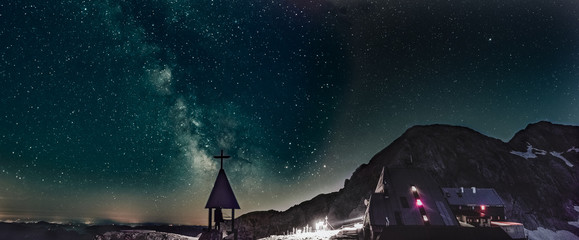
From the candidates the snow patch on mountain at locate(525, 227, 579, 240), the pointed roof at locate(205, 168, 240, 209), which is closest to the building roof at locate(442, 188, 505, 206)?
the snow patch on mountain at locate(525, 227, 579, 240)

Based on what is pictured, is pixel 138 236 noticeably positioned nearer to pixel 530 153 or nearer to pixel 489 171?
pixel 489 171

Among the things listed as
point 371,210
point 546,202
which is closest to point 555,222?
point 546,202

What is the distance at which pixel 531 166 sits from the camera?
427 ft

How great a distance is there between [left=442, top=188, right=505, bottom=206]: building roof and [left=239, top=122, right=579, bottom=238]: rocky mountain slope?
1272 inches

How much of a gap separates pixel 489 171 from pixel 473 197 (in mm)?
67642

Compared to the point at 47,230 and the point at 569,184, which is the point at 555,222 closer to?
the point at 569,184

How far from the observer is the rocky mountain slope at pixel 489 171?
360 ft

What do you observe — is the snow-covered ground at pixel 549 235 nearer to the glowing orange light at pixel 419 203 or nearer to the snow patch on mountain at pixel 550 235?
the snow patch on mountain at pixel 550 235

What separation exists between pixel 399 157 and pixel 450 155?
21.0 m

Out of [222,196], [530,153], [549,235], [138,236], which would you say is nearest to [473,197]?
[549,235]

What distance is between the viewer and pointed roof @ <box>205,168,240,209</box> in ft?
95.7

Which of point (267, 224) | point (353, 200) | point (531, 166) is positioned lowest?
point (267, 224)

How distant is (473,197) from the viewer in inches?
2854

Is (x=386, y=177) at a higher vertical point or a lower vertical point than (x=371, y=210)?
higher
